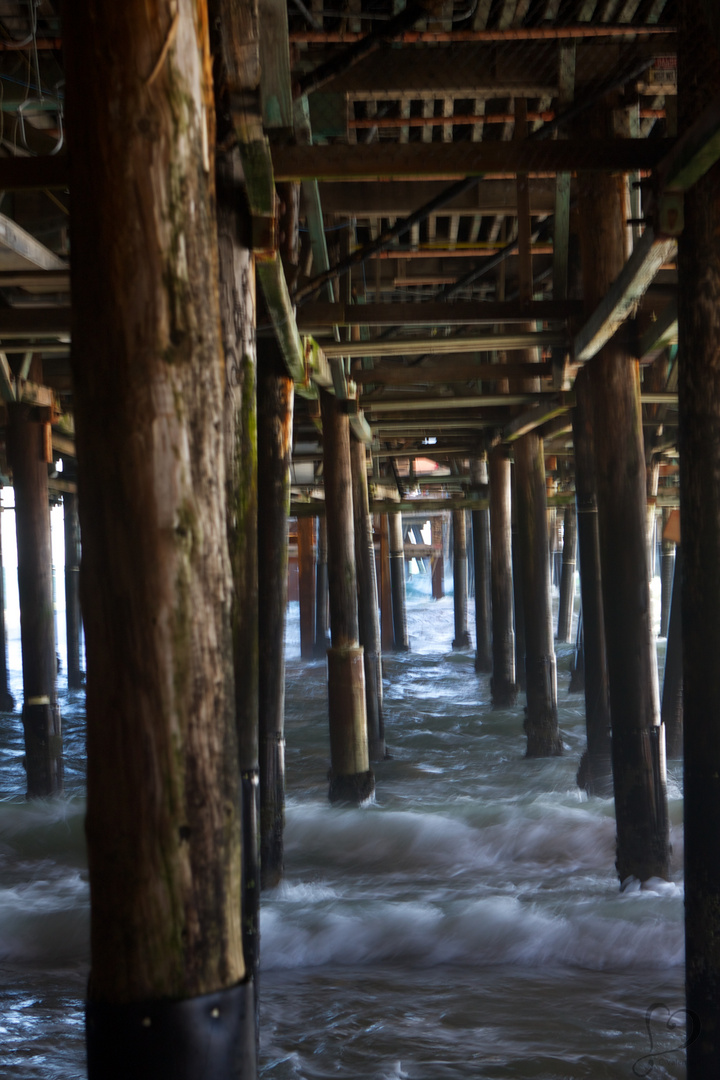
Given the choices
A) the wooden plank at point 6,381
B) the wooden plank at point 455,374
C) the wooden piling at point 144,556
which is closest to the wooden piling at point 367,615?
the wooden plank at point 455,374

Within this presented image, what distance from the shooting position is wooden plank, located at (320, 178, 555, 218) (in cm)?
621

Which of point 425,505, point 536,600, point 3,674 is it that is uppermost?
point 425,505

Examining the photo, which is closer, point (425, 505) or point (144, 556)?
point (144, 556)

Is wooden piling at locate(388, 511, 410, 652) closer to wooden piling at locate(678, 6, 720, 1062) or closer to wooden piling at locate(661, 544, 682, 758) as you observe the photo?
wooden piling at locate(661, 544, 682, 758)

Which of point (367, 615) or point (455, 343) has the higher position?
point (455, 343)

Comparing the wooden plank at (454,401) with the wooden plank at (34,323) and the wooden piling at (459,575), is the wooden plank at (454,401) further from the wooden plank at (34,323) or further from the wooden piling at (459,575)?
the wooden piling at (459,575)

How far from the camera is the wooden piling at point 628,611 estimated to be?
15.3ft

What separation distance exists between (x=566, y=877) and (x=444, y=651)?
41.4 feet

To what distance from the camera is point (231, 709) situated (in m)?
1.64

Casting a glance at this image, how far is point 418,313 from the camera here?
497 cm

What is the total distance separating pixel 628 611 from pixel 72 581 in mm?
11062

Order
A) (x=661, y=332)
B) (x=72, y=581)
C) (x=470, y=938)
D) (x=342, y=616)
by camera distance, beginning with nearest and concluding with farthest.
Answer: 1. (x=661, y=332)
2. (x=470, y=938)
3. (x=342, y=616)
4. (x=72, y=581)

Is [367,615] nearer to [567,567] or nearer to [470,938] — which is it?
[470,938]

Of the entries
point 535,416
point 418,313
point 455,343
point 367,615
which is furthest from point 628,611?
point 367,615
